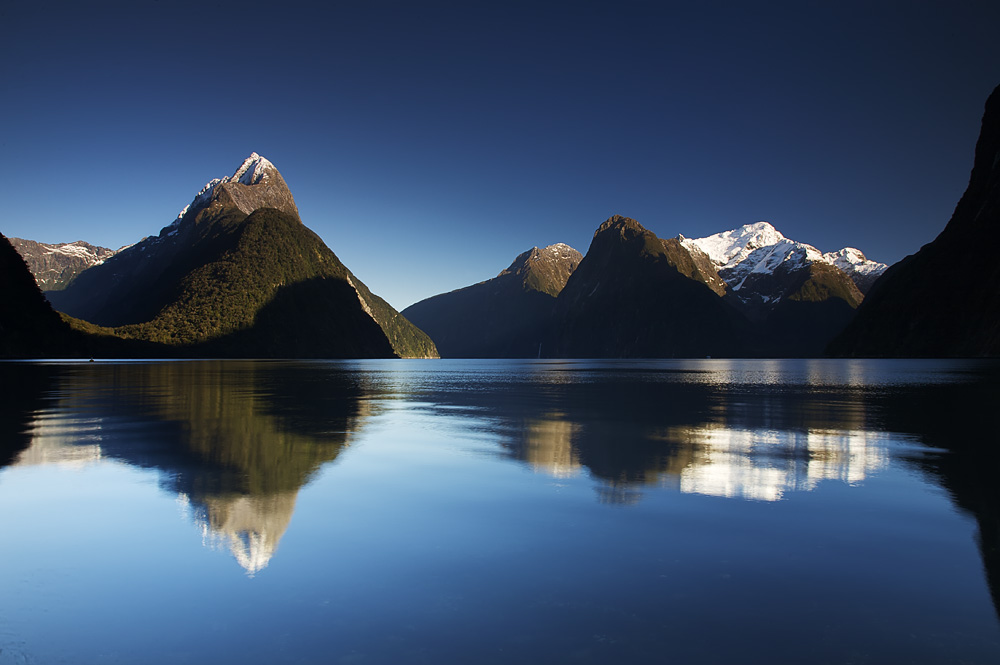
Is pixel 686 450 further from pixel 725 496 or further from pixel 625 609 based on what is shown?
pixel 625 609

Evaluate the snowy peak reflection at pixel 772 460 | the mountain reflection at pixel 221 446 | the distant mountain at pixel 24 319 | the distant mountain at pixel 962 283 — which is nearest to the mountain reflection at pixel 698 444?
the snowy peak reflection at pixel 772 460

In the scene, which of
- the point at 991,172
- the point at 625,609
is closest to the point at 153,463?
the point at 625,609

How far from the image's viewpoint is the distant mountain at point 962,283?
541 ft

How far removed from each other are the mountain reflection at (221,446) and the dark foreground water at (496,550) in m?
0.12

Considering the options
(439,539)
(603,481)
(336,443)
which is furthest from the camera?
(336,443)

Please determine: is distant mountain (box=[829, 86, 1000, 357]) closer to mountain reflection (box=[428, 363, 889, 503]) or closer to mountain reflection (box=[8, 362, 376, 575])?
mountain reflection (box=[428, 363, 889, 503])

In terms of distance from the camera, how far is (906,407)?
1369 inches

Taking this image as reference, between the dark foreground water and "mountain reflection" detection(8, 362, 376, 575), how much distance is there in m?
0.12

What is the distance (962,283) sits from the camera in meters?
176

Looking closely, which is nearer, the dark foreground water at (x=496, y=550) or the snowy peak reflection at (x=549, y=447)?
the dark foreground water at (x=496, y=550)

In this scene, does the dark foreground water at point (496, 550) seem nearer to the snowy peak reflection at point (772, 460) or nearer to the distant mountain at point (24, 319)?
the snowy peak reflection at point (772, 460)

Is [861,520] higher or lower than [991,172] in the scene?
lower

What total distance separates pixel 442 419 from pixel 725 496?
A: 18337 millimetres

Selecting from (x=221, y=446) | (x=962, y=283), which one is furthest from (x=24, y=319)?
(x=962, y=283)
